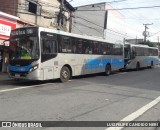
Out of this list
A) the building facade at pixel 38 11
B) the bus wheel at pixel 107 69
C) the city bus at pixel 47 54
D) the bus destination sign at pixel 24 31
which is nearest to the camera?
the city bus at pixel 47 54

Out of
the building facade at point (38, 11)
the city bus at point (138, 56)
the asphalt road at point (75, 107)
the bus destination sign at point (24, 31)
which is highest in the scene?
the building facade at point (38, 11)

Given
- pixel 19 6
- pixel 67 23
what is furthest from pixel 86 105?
pixel 67 23

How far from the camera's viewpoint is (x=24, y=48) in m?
14.7

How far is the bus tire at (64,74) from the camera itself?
1634cm

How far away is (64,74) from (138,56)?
18.2 meters

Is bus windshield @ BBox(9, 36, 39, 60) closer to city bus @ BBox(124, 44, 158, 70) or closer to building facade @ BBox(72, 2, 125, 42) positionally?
city bus @ BBox(124, 44, 158, 70)

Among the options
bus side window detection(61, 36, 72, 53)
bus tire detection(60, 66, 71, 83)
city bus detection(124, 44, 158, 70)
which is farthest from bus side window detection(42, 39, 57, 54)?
city bus detection(124, 44, 158, 70)

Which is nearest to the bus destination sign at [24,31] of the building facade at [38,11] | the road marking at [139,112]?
the road marking at [139,112]

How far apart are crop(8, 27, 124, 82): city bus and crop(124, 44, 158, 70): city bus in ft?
38.2

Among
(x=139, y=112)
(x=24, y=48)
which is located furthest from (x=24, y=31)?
(x=139, y=112)

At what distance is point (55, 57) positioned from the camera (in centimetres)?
1560

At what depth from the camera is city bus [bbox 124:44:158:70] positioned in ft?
101

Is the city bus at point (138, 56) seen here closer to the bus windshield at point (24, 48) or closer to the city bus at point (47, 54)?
the city bus at point (47, 54)

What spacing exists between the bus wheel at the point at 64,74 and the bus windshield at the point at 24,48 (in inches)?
98.2
